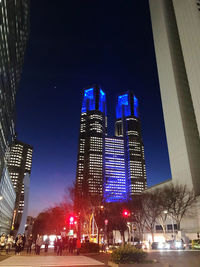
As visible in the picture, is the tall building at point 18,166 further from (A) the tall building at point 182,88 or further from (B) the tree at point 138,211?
(A) the tall building at point 182,88

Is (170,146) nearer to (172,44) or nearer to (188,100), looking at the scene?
(188,100)

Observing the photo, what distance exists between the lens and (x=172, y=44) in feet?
257

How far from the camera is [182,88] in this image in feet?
235

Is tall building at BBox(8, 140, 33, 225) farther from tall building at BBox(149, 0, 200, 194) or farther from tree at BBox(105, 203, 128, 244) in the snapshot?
tall building at BBox(149, 0, 200, 194)

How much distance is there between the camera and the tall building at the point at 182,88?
60500 millimetres

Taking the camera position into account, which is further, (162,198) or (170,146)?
(170,146)

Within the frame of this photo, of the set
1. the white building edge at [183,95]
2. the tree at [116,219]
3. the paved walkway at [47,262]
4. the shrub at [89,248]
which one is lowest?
the paved walkway at [47,262]

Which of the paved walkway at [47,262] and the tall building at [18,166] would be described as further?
the tall building at [18,166]

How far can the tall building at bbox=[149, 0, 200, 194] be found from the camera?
60500mm

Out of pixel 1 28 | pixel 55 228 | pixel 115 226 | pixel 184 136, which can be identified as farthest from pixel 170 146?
pixel 55 228

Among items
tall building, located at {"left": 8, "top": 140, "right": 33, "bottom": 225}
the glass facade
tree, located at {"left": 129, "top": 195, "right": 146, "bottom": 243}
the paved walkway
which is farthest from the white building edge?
tall building, located at {"left": 8, "top": 140, "right": 33, "bottom": 225}

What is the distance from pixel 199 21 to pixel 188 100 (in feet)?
76.4

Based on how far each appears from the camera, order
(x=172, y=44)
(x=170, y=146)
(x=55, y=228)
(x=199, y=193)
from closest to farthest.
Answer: (x=199, y=193)
(x=170, y=146)
(x=172, y=44)
(x=55, y=228)

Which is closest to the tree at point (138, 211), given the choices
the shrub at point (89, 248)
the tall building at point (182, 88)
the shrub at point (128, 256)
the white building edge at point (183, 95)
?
the white building edge at point (183, 95)
